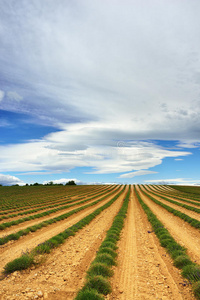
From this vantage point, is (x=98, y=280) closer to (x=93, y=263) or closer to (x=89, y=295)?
(x=89, y=295)

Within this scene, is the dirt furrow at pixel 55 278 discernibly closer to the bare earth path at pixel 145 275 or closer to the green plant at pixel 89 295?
the green plant at pixel 89 295

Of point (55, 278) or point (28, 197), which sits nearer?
point (55, 278)

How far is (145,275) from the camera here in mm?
7746

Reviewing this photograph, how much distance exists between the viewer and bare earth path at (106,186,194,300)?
6.42 meters

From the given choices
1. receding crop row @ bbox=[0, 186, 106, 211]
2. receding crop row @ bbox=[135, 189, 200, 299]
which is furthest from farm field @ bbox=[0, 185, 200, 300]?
receding crop row @ bbox=[0, 186, 106, 211]

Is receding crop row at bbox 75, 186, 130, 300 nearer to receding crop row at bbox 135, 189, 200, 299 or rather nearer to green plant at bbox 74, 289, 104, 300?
green plant at bbox 74, 289, 104, 300

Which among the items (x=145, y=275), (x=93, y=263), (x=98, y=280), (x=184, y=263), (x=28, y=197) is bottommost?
(x=28, y=197)

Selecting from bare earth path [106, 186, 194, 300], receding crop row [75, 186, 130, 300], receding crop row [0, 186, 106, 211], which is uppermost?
receding crop row [75, 186, 130, 300]

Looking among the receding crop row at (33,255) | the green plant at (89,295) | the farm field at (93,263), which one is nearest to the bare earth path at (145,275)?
the farm field at (93,263)

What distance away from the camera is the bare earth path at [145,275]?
6418 millimetres

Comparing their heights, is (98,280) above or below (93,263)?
above

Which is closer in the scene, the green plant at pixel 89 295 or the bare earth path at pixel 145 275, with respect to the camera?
the green plant at pixel 89 295

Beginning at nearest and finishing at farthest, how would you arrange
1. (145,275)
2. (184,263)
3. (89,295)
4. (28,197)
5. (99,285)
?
(89,295) → (99,285) → (145,275) → (184,263) → (28,197)

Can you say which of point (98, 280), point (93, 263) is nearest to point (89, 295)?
point (98, 280)
